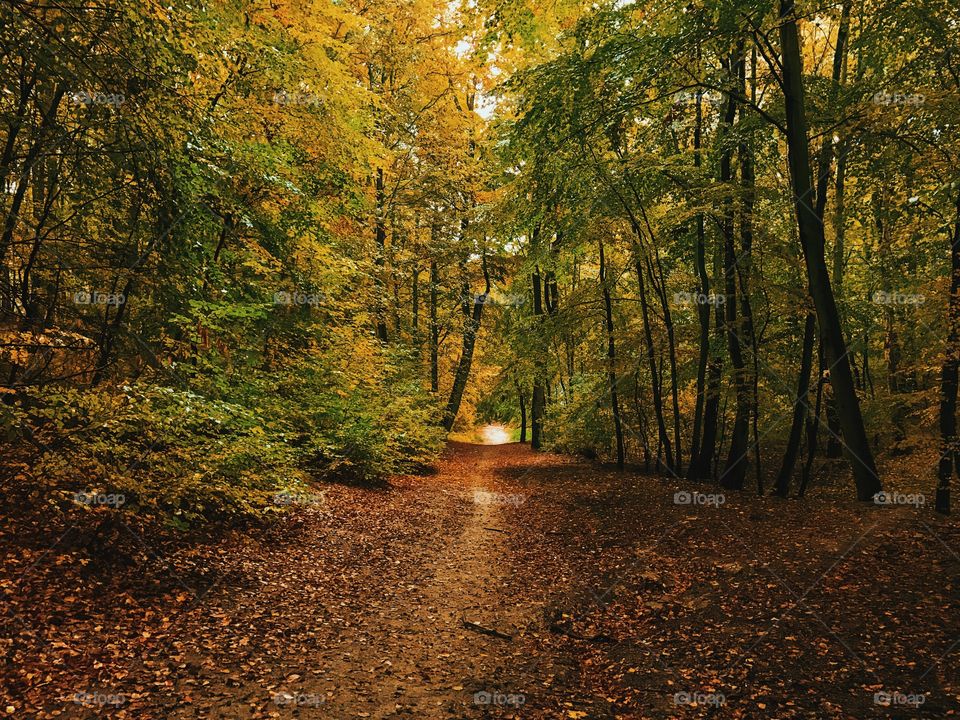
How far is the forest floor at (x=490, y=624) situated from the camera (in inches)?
170

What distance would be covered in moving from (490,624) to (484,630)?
0.62 feet

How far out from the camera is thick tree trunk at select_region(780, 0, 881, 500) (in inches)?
327

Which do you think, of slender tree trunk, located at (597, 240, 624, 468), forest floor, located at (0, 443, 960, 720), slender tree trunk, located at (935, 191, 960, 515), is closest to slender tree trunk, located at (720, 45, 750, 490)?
slender tree trunk, located at (597, 240, 624, 468)

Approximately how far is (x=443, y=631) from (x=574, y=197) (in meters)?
10.9

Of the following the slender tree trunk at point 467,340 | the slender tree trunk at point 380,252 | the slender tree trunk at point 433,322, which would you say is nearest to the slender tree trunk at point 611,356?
the slender tree trunk at point 380,252

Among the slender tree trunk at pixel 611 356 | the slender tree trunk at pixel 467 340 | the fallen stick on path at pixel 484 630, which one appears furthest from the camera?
the slender tree trunk at pixel 467 340

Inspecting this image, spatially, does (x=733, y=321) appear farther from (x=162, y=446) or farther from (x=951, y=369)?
(x=162, y=446)

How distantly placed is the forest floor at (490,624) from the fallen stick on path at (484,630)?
0.03 metres

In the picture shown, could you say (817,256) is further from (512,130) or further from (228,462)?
(228,462)

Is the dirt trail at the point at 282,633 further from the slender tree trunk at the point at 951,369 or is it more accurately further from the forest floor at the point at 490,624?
the slender tree trunk at the point at 951,369

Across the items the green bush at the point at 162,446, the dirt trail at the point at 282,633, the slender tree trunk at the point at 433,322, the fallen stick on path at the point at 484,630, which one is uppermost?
the slender tree trunk at the point at 433,322

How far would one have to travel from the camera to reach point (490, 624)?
21.4ft

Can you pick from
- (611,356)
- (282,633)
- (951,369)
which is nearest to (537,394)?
(611,356)

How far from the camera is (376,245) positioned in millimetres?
19391
